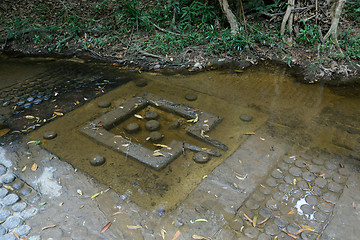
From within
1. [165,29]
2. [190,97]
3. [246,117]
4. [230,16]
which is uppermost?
[230,16]

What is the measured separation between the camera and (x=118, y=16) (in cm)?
645

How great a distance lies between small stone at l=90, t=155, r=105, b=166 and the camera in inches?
121

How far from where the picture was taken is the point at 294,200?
2.62 meters

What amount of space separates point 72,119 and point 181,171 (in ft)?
5.51

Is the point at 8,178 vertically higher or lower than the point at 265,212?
higher

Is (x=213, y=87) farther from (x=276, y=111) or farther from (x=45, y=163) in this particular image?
(x=45, y=163)

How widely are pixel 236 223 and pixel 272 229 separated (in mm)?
277

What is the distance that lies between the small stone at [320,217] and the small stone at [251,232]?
0.52m

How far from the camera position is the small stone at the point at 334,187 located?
2.69m

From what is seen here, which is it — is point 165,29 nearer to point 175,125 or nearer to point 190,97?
point 190,97

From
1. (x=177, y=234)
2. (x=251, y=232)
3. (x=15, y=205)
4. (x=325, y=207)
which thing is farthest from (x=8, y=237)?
(x=325, y=207)

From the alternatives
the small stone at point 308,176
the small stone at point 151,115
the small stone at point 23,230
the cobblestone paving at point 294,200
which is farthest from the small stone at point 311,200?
the small stone at point 23,230

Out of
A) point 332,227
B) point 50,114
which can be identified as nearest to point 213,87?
point 50,114

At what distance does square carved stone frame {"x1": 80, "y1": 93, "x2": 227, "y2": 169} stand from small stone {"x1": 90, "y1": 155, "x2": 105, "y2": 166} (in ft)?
0.64
